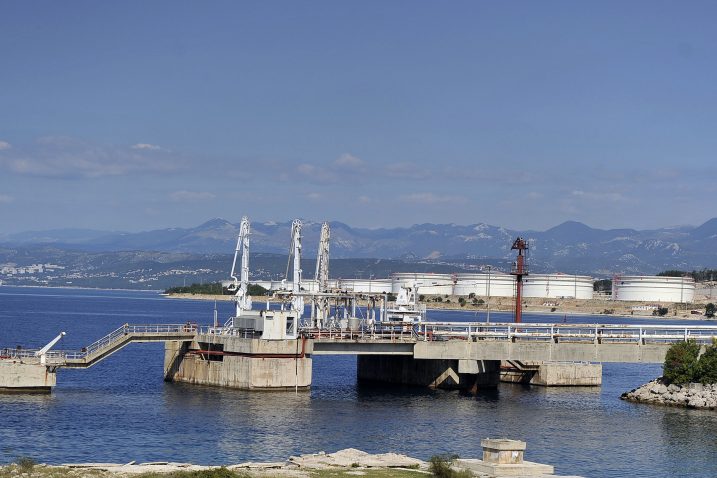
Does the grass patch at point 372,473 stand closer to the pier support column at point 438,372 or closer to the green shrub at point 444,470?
the green shrub at point 444,470

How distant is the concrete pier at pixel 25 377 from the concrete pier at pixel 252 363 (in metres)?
12.4

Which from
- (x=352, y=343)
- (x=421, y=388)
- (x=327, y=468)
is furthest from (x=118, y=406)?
(x=327, y=468)

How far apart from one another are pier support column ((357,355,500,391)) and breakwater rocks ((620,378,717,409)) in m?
10.5

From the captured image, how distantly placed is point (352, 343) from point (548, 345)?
47.9ft

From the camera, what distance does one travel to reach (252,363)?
3258 inches

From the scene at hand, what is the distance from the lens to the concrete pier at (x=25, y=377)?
253 ft

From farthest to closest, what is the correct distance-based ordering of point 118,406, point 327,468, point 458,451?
point 118,406, point 458,451, point 327,468

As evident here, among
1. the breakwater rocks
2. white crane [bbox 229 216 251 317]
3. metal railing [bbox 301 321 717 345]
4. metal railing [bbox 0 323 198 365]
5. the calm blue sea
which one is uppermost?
white crane [bbox 229 216 251 317]

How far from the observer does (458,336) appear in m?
89.9

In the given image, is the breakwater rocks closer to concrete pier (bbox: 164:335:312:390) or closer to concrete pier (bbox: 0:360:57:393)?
concrete pier (bbox: 164:335:312:390)

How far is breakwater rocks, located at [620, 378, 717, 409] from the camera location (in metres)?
81.4

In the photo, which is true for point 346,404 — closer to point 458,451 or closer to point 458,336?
point 458,336

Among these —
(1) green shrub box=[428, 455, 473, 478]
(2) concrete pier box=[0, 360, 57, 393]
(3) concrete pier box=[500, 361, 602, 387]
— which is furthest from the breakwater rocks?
(2) concrete pier box=[0, 360, 57, 393]

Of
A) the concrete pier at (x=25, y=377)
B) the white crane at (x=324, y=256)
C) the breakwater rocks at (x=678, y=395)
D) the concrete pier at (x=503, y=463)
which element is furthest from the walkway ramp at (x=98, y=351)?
the concrete pier at (x=503, y=463)
